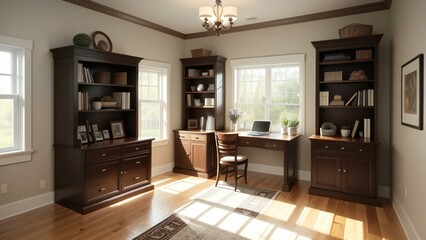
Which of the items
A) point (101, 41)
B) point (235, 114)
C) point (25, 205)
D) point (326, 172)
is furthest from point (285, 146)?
point (25, 205)

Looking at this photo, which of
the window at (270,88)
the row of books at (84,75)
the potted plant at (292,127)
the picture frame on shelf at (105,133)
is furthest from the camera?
the window at (270,88)

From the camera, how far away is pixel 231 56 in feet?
18.1

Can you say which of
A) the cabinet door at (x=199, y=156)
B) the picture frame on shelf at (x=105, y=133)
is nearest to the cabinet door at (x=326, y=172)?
the cabinet door at (x=199, y=156)

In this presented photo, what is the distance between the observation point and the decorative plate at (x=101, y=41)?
13.5 ft

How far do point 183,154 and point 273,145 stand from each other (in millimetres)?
1831

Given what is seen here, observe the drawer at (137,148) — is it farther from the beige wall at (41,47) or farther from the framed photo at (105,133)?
the beige wall at (41,47)

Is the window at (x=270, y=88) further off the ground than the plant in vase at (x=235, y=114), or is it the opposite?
the window at (x=270, y=88)

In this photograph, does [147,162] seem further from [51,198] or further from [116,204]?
[51,198]

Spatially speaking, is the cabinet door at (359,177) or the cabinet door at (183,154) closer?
the cabinet door at (359,177)

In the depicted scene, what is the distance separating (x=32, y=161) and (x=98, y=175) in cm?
83

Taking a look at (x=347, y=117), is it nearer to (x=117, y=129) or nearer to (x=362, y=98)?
(x=362, y=98)

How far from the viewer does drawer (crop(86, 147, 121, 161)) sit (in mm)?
3443

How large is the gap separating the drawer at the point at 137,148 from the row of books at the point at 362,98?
315 cm

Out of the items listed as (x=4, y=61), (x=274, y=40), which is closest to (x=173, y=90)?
(x=274, y=40)
